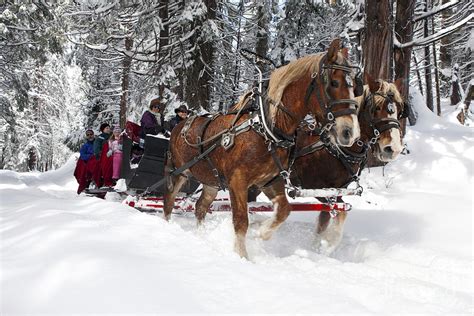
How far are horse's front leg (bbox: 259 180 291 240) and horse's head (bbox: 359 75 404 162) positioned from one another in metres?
1.14

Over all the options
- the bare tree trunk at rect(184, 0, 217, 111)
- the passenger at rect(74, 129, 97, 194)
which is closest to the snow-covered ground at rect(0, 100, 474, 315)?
the passenger at rect(74, 129, 97, 194)

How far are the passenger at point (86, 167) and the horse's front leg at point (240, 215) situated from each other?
21.8 feet

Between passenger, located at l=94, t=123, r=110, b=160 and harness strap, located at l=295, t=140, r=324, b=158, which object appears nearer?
harness strap, located at l=295, t=140, r=324, b=158

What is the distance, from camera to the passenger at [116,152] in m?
8.38

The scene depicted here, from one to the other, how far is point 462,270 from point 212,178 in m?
2.95

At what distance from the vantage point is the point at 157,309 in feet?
Answer: 6.79

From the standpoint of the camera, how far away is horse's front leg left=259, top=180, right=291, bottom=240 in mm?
4574

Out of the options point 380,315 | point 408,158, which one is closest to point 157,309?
point 380,315

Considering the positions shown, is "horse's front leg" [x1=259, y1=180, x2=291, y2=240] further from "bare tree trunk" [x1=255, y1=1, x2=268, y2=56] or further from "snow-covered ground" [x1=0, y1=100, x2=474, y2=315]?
"bare tree trunk" [x1=255, y1=1, x2=268, y2=56]

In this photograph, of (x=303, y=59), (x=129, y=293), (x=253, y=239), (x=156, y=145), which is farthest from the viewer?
(x=156, y=145)

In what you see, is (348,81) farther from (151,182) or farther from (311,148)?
(151,182)

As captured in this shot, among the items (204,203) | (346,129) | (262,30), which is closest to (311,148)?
(346,129)

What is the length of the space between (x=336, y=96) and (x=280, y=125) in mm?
629

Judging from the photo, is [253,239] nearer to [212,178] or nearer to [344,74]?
[212,178]
